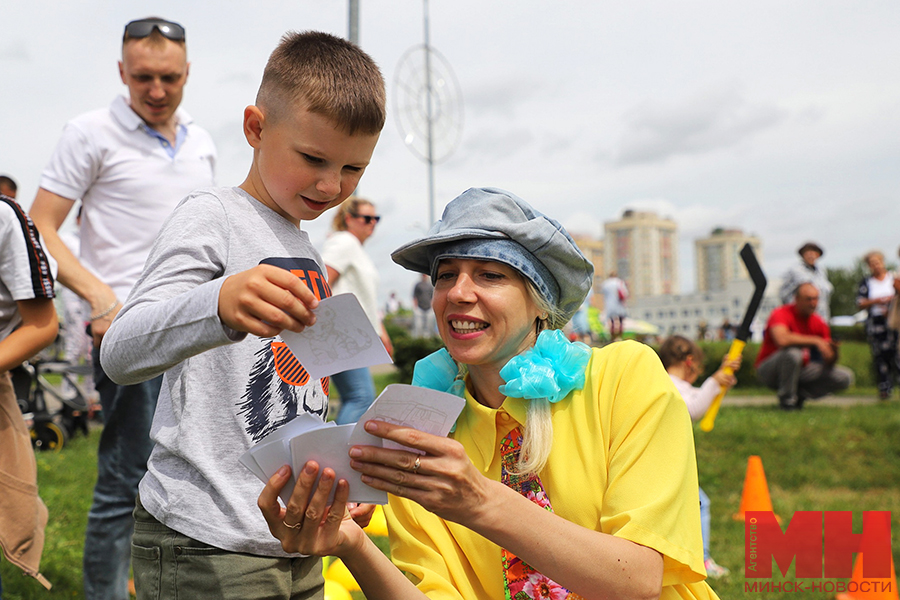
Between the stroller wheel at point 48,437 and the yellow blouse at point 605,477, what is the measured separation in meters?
5.93

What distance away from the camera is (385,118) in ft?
6.29

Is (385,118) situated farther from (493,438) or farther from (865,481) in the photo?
(865,481)

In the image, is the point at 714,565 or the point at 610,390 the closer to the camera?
the point at 610,390

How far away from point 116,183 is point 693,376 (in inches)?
156

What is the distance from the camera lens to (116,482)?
3.00 m

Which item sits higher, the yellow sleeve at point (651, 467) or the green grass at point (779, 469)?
the yellow sleeve at point (651, 467)

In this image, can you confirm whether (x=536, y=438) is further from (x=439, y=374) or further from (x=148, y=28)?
(x=148, y=28)

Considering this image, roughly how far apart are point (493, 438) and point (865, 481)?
6.32 m

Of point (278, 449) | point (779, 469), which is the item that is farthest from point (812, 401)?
point (278, 449)

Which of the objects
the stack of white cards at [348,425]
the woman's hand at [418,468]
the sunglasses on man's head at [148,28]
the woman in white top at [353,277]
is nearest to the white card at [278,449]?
the stack of white cards at [348,425]

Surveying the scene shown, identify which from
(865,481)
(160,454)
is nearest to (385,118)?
(160,454)

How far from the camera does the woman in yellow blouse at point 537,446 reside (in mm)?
1707

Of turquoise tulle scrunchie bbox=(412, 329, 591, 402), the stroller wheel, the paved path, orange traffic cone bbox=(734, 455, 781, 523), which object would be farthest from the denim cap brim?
the paved path

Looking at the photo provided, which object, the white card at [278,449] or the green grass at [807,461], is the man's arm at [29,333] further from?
the green grass at [807,461]
